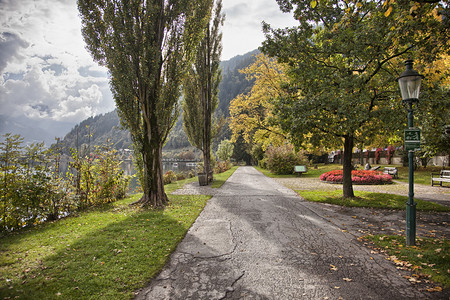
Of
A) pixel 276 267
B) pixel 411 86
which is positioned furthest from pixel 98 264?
pixel 411 86

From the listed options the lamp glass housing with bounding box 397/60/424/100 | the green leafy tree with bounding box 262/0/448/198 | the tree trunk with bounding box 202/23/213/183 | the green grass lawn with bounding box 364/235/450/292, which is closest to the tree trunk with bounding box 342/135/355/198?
the green leafy tree with bounding box 262/0/448/198

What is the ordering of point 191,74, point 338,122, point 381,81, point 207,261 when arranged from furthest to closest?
point 191,74
point 381,81
point 338,122
point 207,261

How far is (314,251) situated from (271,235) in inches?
44.1

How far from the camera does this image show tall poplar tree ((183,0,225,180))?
16.9 m

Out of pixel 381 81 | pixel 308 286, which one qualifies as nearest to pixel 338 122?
pixel 381 81

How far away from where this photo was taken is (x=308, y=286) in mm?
3117

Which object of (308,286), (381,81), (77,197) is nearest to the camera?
(308,286)

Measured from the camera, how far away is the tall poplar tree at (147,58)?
7977mm

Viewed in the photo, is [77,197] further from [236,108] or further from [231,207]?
[236,108]

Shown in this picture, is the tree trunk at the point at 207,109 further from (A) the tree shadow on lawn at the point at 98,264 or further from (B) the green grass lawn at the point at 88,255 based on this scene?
(A) the tree shadow on lawn at the point at 98,264

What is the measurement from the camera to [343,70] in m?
8.30

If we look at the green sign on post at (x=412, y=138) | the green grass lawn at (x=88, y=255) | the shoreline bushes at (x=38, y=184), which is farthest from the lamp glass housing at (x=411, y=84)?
the shoreline bushes at (x=38, y=184)

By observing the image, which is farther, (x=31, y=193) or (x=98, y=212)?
(x=98, y=212)

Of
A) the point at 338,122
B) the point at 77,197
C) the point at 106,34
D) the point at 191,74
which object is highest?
the point at 191,74
